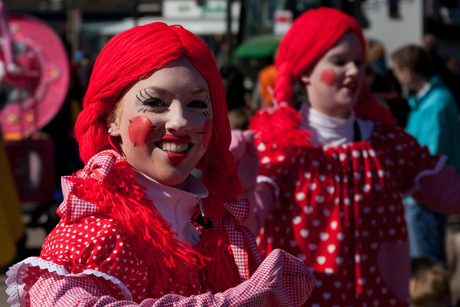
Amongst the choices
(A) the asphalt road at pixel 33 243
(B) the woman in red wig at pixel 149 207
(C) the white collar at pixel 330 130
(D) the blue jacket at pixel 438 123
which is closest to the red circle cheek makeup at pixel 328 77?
(C) the white collar at pixel 330 130

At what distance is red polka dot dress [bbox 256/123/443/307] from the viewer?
2.53 metres

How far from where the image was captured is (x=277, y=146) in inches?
104

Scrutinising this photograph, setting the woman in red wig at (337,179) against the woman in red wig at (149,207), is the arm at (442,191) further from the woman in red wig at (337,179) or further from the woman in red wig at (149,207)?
the woman in red wig at (149,207)

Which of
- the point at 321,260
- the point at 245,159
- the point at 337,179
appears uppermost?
the point at 245,159

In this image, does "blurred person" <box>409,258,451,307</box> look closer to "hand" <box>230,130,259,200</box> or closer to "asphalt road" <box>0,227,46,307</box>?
"hand" <box>230,130,259,200</box>

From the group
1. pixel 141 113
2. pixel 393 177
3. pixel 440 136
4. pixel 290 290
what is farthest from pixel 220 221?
pixel 440 136

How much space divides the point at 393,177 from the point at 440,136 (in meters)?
2.40

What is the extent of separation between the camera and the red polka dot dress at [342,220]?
8.29ft

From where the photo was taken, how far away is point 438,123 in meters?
4.88

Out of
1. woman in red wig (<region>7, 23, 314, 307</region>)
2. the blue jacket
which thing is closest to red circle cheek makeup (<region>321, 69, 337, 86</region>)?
woman in red wig (<region>7, 23, 314, 307</region>)

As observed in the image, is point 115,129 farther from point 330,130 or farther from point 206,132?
point 330,130

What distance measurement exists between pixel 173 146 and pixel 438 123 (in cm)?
374

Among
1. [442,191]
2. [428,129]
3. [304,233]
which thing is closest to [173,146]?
[304,233]

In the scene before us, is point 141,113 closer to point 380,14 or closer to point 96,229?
point 96,229
